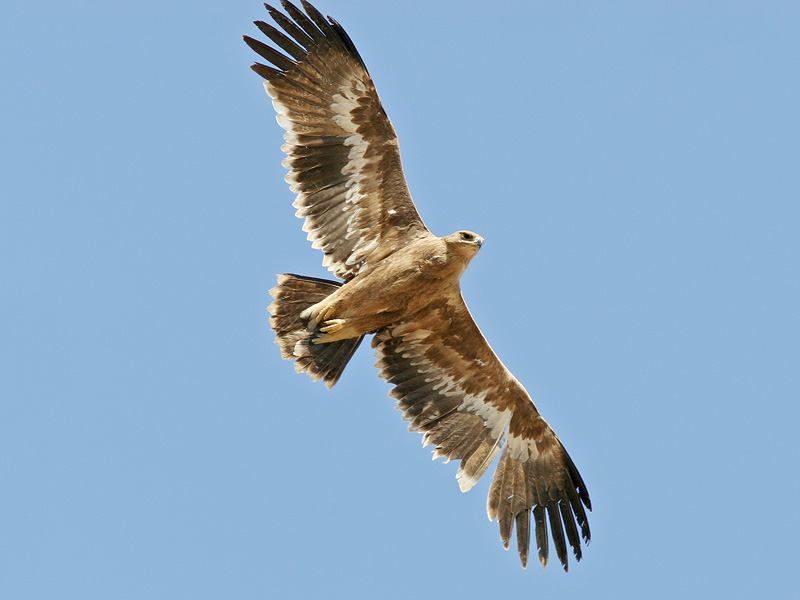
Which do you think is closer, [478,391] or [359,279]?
[359,279]

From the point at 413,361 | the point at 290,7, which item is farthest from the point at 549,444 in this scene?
the point at 290,7

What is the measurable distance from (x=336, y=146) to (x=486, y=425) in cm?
303

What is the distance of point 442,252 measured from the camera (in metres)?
10.0

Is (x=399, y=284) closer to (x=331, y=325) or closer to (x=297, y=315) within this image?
(x=331, y=325)

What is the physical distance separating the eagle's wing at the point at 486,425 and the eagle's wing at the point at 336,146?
0.97 metres

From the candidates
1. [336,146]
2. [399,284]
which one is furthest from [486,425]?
[336,146]

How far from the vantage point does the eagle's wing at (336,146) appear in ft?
33.2

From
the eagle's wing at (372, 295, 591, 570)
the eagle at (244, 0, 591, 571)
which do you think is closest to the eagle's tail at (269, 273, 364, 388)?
the eagle at (244, 0, 591, 571)

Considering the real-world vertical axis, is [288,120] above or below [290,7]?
below

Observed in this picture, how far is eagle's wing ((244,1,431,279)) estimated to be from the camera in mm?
10117

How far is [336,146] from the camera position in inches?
403

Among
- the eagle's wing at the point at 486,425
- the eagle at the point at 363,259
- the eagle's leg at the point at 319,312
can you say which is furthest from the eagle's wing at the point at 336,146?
the eagle's wing at the point at 486,425

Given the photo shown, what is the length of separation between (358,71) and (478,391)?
3.22 metres

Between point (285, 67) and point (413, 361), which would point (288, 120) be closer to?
point (285, 67)
